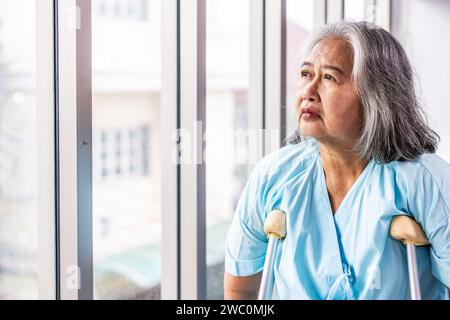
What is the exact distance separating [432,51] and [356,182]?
33cm

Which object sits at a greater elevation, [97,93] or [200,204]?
[97,93]

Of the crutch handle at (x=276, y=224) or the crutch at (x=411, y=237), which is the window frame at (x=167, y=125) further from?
the crutch at (x=411, y=237)

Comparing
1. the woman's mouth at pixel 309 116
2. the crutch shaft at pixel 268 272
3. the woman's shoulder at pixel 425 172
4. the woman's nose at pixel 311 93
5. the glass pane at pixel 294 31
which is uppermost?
the glass pane at pixel 294 31

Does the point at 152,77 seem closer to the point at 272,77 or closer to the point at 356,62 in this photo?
the point at 272,77

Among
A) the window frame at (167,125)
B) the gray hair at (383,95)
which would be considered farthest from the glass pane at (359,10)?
the gray hair at (383,95)

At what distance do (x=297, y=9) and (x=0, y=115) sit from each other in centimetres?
68

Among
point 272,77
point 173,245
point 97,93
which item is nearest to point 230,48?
point 272,77

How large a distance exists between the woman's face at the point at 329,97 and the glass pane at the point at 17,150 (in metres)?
0.51

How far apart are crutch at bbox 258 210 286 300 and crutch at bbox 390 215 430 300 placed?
0.21 metres

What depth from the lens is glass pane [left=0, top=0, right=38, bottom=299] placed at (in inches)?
42.9

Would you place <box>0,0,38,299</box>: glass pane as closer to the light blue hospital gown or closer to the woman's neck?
the light blue hospital gown

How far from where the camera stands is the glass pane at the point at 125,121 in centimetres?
124

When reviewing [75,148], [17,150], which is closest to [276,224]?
[75,148]

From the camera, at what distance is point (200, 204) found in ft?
4.21
